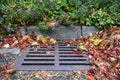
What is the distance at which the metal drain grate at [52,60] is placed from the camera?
10.1 feet

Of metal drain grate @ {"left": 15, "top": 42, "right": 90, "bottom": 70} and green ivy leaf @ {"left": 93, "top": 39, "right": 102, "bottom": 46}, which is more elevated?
green ivy leaf @ {"left": 93, "top": 39, "right": 102, "bottom": 46}

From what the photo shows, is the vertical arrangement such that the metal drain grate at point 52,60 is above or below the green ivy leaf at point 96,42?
below

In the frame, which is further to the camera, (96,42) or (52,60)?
(96,42)

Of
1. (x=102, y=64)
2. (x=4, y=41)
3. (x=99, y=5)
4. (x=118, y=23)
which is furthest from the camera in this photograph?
(x=99, y=5)

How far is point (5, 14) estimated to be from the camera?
14.7 ft

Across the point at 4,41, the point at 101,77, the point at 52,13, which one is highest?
the point at 52,13

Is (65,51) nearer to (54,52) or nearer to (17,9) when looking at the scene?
(54,52)

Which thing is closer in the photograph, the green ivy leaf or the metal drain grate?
the metal drain grate

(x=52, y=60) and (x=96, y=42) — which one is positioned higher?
(x=96, y=42)

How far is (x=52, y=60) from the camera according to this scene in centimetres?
335

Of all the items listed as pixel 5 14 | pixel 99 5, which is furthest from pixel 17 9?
pixel 99 5

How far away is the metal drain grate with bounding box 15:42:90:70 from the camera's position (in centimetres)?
307

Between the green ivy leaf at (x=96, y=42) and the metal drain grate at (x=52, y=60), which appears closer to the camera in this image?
the metal drain grate at (x=52, y=60)

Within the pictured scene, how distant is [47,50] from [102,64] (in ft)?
3.17
